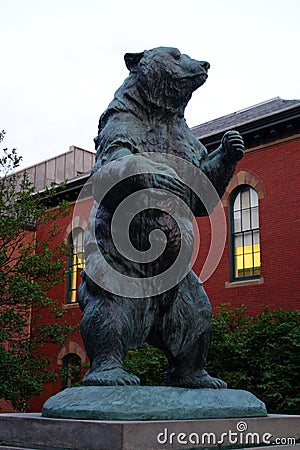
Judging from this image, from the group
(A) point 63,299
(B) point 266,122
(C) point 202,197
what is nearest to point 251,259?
(B) point 266,122

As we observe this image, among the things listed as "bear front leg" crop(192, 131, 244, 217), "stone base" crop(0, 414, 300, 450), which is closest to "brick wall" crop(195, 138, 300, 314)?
"bear front leg" crop(192, 131, 244, 217)

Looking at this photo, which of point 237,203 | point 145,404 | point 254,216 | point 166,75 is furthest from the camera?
point 237,203

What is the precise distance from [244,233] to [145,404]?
13531 mm

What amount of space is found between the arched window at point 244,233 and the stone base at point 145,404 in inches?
496

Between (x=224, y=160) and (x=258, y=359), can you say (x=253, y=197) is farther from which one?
(x=224, y=160)

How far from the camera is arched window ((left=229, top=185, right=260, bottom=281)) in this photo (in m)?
15.8

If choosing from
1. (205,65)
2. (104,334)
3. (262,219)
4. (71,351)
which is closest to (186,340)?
(104,334)

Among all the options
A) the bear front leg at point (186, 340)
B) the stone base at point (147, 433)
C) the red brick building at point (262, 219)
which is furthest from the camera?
the red brick building at point (262, 219)

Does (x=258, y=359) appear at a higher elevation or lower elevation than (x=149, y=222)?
lower

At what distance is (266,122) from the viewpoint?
1566 centimetres

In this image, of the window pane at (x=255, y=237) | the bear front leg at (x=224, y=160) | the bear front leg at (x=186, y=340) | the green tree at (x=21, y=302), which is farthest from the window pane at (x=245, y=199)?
the bear front leg at (x=186, y=340)

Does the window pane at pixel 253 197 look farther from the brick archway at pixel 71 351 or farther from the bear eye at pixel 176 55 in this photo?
the bear eye at pixel 176 55

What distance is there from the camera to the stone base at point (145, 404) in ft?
9.20

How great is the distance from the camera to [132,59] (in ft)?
12.7
